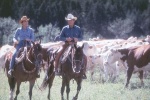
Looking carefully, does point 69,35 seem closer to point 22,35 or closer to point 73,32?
point 73,32

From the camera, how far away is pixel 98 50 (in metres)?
15.2

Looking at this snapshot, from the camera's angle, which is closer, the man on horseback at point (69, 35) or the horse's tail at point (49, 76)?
the man on horseback at point (69, 35)

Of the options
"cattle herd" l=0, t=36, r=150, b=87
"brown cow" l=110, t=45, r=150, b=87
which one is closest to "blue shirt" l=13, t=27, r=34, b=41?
"cattle herd" l=0, t=36, r=150, b=87

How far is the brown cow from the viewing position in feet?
34.3

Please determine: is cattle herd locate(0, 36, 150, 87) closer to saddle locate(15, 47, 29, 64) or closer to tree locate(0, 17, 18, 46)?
tree locate(0, 17, 18, 46)

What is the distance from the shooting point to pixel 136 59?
10648mm

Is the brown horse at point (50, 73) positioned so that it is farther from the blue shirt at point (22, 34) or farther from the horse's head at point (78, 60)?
the horse's head at point (78, 60)

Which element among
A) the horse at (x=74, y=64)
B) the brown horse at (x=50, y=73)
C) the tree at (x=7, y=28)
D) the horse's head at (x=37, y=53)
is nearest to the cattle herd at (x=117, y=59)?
the brown horse at (x=50, y=73)

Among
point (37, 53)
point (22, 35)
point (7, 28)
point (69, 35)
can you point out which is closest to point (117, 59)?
point (7, 28)

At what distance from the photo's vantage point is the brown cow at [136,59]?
10469 millimetres

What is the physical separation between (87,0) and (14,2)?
258cm

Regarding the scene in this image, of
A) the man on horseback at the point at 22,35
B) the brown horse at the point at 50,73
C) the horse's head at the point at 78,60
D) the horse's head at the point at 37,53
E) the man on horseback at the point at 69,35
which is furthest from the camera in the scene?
the brown horse at the point at 50,73

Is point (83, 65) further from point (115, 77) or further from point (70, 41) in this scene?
point (115, 77)

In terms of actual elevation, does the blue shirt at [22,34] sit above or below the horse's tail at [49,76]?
above
